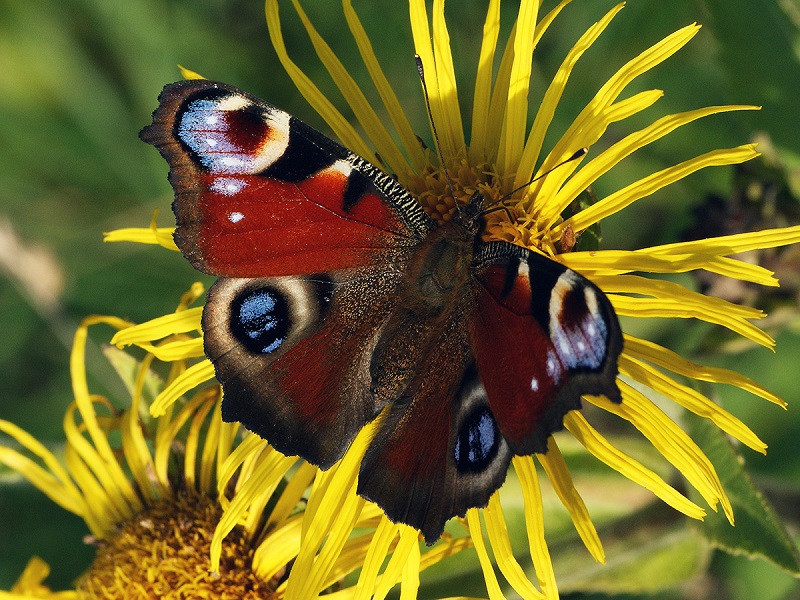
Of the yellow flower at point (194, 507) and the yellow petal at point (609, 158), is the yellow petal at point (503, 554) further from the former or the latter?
the yellow petal at point (609, 158)

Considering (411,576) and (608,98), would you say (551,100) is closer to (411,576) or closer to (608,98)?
(608,98)

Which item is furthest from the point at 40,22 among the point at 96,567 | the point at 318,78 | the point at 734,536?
the point at 734,536

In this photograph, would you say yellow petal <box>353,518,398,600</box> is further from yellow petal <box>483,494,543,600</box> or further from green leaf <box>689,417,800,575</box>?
green leaf <box>689,417,800,575</box>

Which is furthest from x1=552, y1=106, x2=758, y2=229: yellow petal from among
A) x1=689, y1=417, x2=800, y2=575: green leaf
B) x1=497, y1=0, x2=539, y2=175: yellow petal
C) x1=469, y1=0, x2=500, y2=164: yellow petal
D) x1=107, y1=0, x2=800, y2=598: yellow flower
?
x1=689, y1=417, x2=800, y2=575: green leaf

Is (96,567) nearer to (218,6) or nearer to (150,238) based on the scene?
(150,238)

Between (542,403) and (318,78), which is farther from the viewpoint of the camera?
(318,78)

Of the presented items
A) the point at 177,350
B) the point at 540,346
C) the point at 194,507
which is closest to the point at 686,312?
the point at 540,346

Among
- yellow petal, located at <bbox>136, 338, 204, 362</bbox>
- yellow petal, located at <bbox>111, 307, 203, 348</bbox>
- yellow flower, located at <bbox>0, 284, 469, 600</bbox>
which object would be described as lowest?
yellow flower, located at <bbox>0, 284, 469, 600</bbox>
